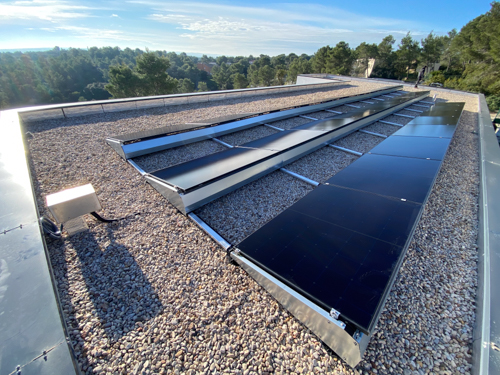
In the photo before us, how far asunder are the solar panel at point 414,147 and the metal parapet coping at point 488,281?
4.73 feet

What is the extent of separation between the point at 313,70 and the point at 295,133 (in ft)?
200

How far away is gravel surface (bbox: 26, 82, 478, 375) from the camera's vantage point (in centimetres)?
280

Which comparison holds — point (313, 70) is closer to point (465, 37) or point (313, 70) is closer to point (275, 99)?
point (465, 37)

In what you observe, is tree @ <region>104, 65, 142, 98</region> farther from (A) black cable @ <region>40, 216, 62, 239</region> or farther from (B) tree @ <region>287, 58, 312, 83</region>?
(B) tree @ <region>287, 58, 312, 83</region>

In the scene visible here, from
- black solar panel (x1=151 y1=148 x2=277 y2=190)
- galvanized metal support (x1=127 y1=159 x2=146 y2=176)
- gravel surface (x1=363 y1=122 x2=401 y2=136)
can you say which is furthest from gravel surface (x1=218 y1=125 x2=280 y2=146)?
gravel surface (x1=363 y1=122 x2=401 y2=136)

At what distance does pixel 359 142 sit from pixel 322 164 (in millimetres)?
3163

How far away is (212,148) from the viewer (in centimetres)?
871

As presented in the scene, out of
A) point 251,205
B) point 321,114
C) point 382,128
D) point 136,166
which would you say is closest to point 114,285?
point 251,205

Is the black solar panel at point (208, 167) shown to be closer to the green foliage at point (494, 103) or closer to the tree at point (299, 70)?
the green foliage at point (494, 103)

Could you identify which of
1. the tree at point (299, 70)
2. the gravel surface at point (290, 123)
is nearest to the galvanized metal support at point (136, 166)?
the gravel surface at point (290, 123)

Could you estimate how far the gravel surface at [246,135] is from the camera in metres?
9.53

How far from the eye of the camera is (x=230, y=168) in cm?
610

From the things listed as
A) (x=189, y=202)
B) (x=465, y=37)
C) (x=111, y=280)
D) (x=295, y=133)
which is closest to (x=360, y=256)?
(x=189, y=202)

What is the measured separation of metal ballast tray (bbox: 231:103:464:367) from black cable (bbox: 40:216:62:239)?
3581 mm
